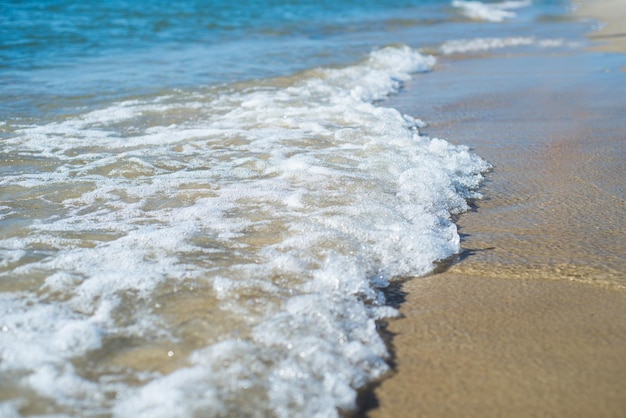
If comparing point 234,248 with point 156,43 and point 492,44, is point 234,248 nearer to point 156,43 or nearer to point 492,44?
point 156,43

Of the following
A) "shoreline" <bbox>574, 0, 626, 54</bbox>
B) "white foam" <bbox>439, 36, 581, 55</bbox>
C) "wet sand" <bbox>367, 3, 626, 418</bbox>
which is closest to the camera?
"wet sand" <bbox>367, 3, 626, 418</bbox>

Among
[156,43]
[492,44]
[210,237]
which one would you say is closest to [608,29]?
[492,44]

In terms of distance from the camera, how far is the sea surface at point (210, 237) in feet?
5.81

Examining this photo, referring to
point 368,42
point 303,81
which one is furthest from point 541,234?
point 368,42

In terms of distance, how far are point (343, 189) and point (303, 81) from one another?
4207mm

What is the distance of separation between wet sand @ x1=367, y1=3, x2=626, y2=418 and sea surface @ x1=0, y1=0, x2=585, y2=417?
121 millimetres

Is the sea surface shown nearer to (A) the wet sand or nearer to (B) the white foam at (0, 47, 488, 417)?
(B) the white foam at (0, 47, 488, 417)

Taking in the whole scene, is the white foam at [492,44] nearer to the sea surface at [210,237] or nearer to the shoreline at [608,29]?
the shoreline at [608,29]

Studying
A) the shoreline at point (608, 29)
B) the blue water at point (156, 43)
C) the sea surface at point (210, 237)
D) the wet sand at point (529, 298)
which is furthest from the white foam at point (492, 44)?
the wet sand at point (529, 298)

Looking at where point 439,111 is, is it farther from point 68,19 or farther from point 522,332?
point 68,19

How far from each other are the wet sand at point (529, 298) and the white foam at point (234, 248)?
13 cm

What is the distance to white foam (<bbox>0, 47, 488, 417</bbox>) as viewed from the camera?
1.77m

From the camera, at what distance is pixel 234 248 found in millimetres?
2582

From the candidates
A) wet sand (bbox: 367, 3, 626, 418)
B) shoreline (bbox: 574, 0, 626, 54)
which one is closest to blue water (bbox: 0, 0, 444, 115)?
shoreline (bbox: 574, 0, 626, 54)
